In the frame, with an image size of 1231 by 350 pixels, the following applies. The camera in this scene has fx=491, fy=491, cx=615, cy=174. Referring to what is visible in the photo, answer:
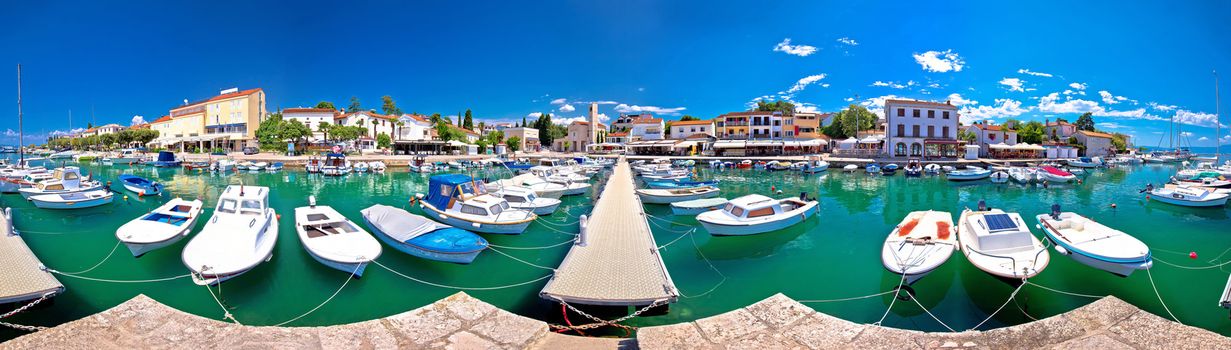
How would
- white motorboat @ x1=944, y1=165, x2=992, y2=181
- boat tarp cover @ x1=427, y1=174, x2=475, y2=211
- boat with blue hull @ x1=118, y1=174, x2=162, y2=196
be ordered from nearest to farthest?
boat tarp cover @ x1=427, y1=174, x2=475, y2=211 → boat with blue hull @ x1=118, y1=174, x2=162, y2=196 → white motorboat @ x1=944, y1=165, x2=992, y2=181

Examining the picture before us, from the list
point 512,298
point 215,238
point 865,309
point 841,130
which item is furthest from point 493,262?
point 841,130

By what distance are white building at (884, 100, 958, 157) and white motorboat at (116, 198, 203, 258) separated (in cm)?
6469

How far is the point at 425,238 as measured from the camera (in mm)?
13523

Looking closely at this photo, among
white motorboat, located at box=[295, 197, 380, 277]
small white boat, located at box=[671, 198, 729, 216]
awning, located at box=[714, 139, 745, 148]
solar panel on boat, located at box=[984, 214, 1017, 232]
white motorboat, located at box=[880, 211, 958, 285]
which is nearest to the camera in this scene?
white motorboat, located at box=[880, 211, 958, 285]

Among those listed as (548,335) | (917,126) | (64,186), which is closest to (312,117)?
(64,186)

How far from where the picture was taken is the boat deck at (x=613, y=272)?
8781 millimetres

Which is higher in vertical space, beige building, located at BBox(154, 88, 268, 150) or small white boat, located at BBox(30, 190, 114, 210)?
beige building, located at BBox(154, 88, 268, 150)

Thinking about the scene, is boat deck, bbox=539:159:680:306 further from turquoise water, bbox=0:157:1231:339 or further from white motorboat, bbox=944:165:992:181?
white motorboat, bbox=944:165:992:181

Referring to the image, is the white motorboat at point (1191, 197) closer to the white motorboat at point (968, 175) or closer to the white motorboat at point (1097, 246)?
the white motorboat at point (968, 175)

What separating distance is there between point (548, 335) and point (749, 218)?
1170cm

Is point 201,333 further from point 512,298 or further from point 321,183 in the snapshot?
point 321,183

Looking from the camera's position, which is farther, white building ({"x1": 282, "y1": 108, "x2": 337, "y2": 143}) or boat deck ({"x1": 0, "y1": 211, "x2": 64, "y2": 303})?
white building ({"x1": 282, "y1": 108, "x2": 337, "y2": 143})

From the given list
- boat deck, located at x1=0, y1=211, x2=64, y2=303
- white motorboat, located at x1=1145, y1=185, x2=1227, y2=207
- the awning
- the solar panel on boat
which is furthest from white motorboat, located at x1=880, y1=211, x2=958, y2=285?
the awning

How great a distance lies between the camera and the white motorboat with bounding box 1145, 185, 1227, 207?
24328mm
